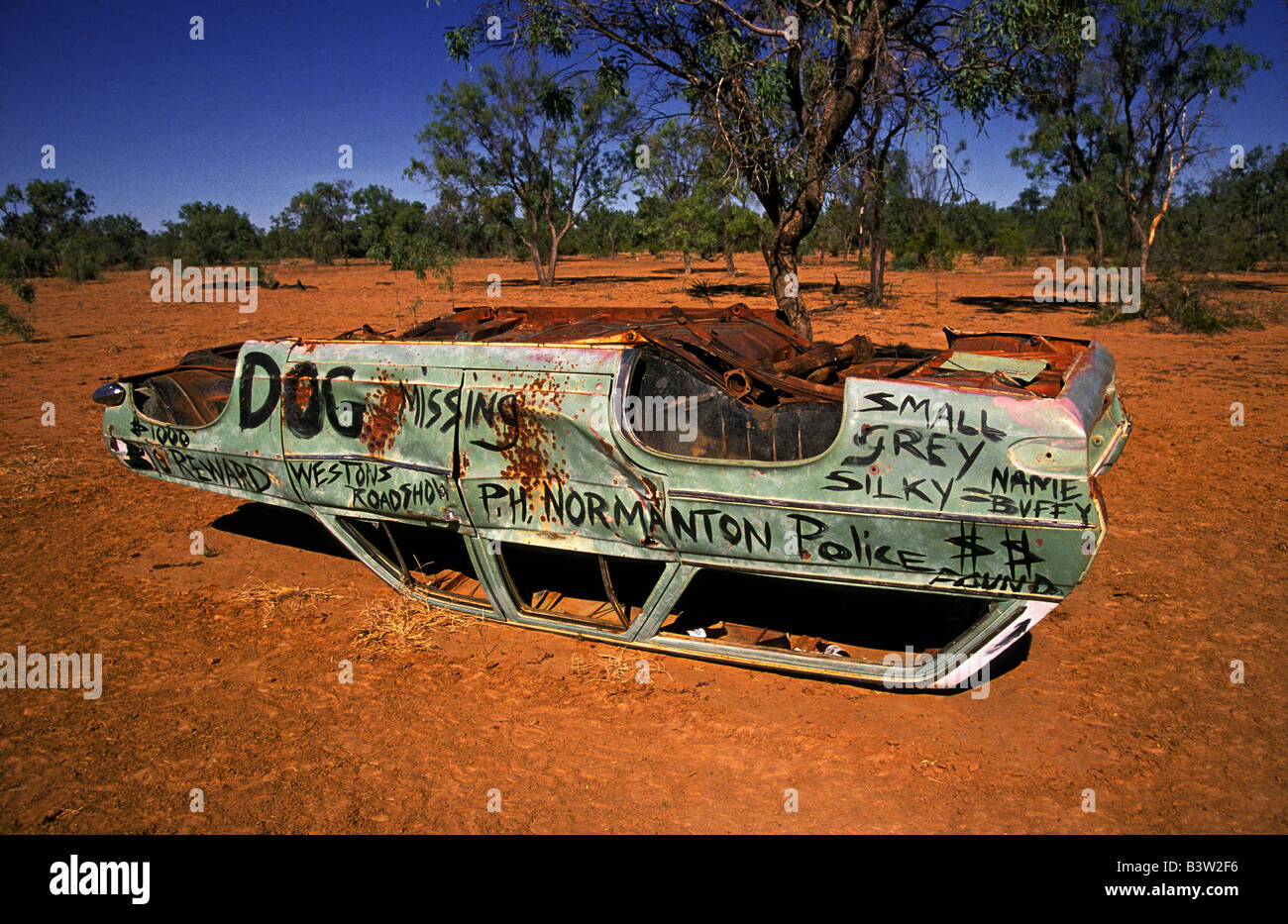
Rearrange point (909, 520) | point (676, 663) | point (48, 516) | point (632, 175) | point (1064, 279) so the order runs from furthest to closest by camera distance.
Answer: point (632, 175) < point (1064, 279) < point (48, 516) < point (676, 663) < point (909, 520)

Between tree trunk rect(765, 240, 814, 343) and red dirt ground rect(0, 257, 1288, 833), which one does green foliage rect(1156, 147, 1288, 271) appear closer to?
tree trunk rect(765, 240, 814, 343)

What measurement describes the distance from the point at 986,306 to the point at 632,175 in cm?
1564

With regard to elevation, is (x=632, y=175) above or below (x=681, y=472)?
above

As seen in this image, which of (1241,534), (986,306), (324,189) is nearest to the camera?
(1241,534)

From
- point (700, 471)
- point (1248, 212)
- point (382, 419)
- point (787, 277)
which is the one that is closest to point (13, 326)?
point (382, 419)

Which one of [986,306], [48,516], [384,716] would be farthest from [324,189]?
[384,716]

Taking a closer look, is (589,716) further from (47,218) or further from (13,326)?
(47,218)

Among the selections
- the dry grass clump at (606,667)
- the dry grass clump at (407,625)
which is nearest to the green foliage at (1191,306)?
the dry grass clump at (606,667)

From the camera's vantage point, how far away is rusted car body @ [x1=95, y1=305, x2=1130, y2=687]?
323 cm

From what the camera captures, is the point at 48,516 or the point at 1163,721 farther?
the point at 48,516

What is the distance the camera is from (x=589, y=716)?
375 cm
